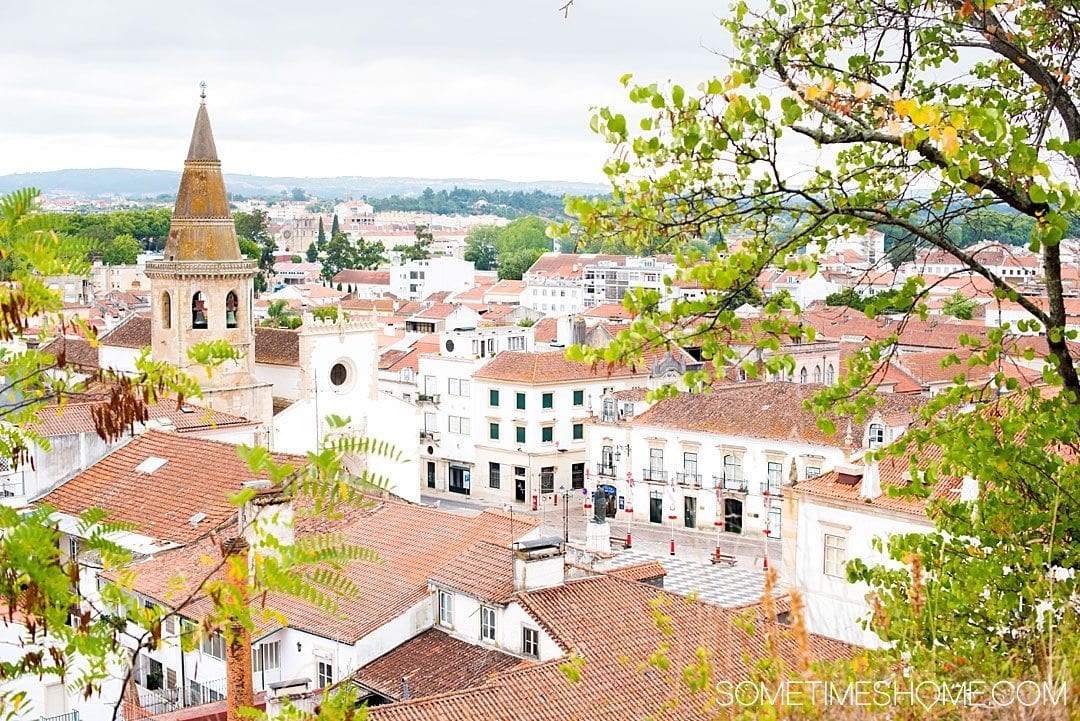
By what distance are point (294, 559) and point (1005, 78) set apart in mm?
6994

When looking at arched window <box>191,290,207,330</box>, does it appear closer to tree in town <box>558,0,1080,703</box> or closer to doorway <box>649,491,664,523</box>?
doorway <box>649,491,664,523</box>

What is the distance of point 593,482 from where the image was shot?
4828 centimetres

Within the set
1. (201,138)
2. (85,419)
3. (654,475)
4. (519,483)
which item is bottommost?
(519,483)

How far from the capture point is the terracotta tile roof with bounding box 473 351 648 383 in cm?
5219

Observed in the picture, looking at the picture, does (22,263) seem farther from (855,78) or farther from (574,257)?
(574,257)

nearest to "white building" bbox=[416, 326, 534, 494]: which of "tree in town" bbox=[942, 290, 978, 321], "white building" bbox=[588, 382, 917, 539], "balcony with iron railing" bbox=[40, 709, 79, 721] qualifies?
"white building" bbox=[588, 382, 917, 539]

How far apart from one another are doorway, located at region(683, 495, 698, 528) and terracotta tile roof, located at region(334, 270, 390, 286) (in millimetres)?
90453

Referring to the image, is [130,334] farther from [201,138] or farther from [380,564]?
[380,564]

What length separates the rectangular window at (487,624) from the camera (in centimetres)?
1959

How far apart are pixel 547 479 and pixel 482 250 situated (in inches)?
5339

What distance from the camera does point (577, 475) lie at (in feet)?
174

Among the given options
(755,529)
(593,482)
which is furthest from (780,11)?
(593,482)

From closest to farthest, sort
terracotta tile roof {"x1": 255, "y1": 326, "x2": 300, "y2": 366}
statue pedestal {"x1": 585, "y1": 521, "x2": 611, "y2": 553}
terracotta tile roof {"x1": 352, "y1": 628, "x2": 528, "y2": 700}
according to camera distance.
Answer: terracotta tile roof {"x1": 352, "y1": 628, "x2": 528, "y2": 700}, statue pedestal {"x1": 585, "y1": 521, "x2": 611, "y2": 553}, terracotta tile roof {"x1": 255, "y1": 326, "x2": 300, "y2": 366}

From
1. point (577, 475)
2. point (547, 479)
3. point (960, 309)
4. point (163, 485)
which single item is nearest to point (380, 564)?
point (163, 485)
